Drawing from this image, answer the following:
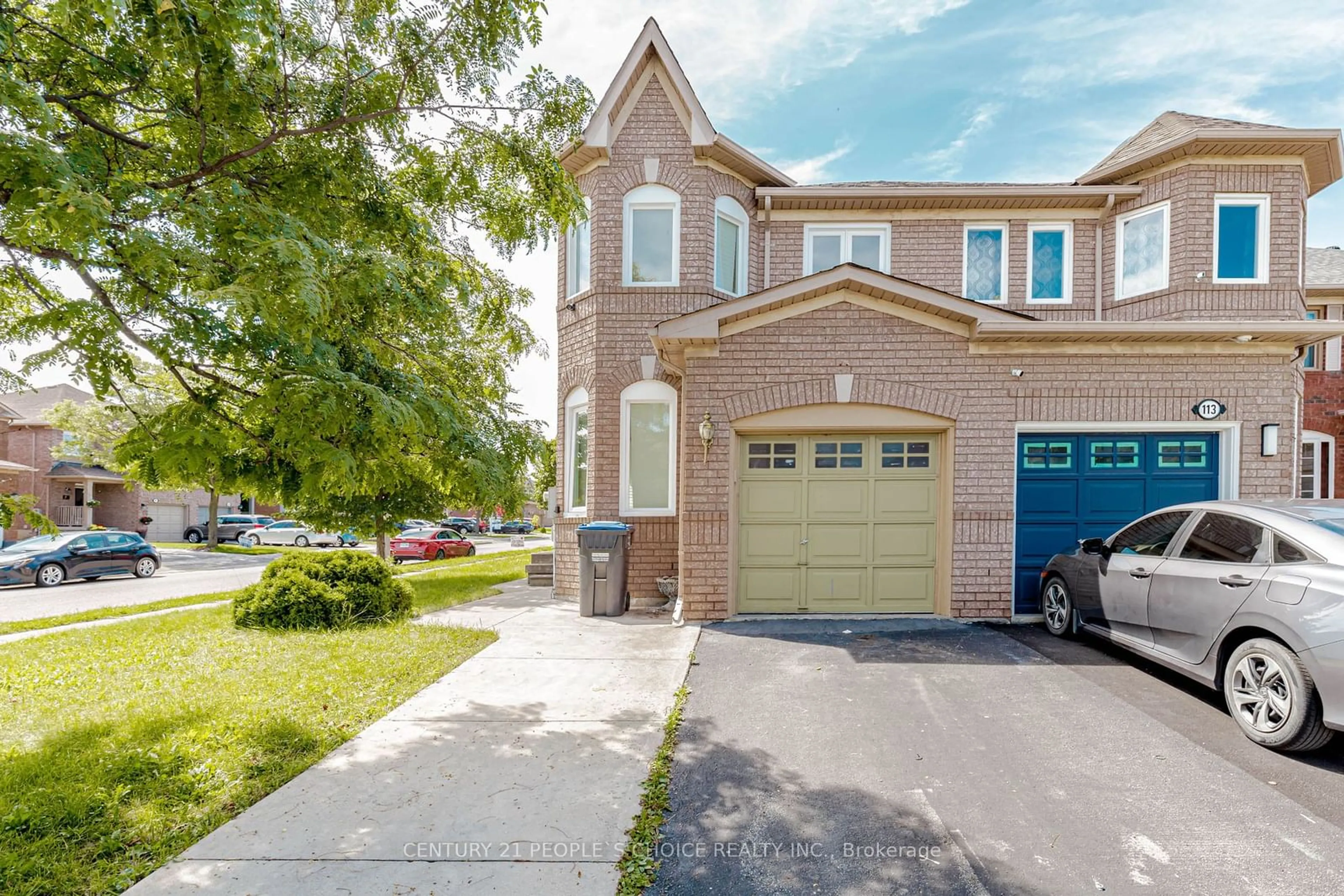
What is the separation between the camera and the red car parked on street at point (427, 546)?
25.5 meters

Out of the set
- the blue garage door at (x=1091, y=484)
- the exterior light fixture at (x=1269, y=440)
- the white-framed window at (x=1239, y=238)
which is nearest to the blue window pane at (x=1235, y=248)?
the white-framed window at (x=1239, y=238)

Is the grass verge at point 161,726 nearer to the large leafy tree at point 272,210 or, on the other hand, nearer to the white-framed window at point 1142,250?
the large leafy tree at point 272,210

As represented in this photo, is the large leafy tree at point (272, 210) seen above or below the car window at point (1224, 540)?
above

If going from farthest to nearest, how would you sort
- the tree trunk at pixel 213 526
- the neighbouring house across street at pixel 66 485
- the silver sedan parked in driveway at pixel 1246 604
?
the neighbouring house across street at pixel 66 485 → the tree trunk at pixel 213 526 → the silver sedan parked in driveway at pixel 1246 604

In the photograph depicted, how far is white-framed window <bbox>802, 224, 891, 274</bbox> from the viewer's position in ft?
36.9

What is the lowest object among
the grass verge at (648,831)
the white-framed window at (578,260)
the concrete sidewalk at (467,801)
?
the concrete sidewalk at (467,801)

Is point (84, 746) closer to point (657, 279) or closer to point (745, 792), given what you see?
point (745, 792)

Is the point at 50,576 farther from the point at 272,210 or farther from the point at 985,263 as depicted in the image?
the point at 985,263

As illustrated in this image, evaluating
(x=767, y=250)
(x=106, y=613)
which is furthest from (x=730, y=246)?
(x=106, y=613)

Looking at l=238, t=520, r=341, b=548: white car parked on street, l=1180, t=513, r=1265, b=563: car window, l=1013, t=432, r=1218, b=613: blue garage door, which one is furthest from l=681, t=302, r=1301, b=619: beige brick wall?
l=238, t=520, r=341, b=548: white car parked on street

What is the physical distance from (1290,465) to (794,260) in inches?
289

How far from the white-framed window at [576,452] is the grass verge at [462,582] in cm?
246

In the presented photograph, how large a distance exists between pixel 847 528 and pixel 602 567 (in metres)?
3.41

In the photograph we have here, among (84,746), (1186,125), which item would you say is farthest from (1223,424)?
(84,746)
